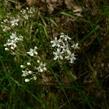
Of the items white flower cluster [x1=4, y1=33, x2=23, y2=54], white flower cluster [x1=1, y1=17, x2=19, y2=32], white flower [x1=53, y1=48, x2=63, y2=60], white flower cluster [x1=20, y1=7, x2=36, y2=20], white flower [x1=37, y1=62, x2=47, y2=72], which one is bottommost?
Result: white flower [x1=37, y1=62, x2=47, y2=72]

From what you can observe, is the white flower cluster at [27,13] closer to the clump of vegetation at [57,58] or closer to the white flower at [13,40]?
the clump of vegetation at [57,58]

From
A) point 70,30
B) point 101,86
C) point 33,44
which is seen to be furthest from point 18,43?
point 101,86

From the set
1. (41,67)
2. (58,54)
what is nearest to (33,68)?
(41,67)

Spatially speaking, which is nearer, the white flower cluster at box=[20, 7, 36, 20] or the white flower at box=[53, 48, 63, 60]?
the white flower at box=[53, 48, 63, 60]

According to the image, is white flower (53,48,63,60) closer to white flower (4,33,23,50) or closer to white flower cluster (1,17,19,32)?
white flower (4,33,23,50)

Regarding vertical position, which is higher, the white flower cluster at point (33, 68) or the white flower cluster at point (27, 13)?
the white flower cluster at point (27, 13)

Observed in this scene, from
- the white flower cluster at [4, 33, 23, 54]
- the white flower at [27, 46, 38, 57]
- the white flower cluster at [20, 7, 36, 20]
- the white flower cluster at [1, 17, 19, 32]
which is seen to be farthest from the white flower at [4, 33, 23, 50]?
the white flower cluster at [20, 7, 36, 20]

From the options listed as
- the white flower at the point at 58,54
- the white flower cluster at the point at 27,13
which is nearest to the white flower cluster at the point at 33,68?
the white flower at the point at 58,54

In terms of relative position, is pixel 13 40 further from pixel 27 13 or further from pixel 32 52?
pixel 27 13

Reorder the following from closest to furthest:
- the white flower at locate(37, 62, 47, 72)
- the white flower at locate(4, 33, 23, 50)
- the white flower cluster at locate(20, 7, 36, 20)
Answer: the white flower at locate(37, 62, 47, 72)
the white flower at locate(4, 33, 23, 50)
the white flower cluster at locate(20, 7, 36, 20)
